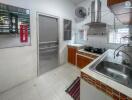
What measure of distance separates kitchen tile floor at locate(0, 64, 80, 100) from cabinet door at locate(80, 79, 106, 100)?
1151 millimetres

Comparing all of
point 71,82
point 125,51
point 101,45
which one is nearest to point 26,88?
point 71,82

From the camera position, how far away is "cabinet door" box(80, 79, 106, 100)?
0.89 meters

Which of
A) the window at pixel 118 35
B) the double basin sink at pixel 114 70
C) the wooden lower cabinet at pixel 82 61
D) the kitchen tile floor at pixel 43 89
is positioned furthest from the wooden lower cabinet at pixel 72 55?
the double basin sink at pixel 114 70

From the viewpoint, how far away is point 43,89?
2424mm

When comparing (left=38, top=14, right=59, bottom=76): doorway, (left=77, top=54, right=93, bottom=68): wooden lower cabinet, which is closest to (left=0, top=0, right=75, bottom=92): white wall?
(left=38, top=14, right=59, bottom=76): doorway

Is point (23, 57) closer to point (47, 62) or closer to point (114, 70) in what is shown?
point (47, 62)

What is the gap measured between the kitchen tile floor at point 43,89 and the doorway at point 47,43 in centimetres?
51

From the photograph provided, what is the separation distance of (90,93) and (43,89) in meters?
1.73

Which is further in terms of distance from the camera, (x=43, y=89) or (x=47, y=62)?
(x=47, y=62)

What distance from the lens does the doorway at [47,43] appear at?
3193 mm

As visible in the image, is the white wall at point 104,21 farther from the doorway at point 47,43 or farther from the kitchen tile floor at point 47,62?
the kitchen tile floor at point 47,62

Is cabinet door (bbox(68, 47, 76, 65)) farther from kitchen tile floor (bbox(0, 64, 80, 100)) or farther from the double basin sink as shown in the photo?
the double basin sink

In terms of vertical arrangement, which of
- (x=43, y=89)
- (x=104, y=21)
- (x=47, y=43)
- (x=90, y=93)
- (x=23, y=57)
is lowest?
(x=43, y=89)

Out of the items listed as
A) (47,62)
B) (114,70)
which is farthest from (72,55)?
(114,70)
